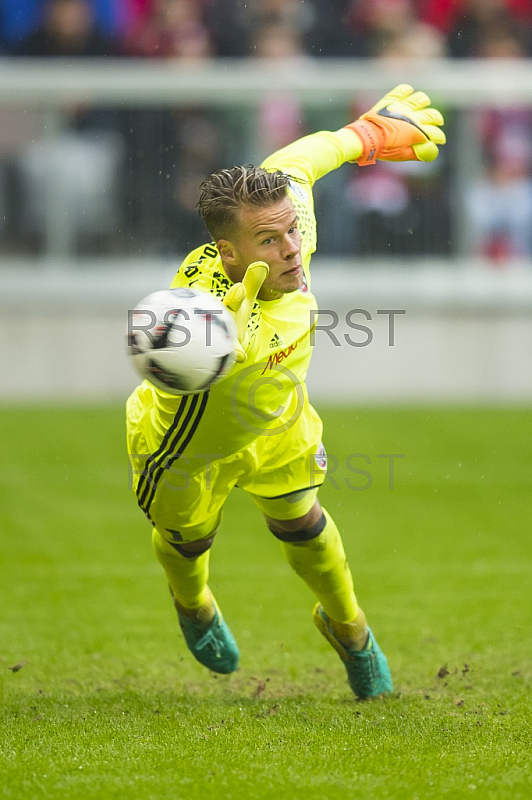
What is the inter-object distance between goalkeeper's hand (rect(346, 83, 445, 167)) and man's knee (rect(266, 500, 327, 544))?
5.24 feet

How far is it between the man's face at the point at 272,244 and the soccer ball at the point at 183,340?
1.48ft

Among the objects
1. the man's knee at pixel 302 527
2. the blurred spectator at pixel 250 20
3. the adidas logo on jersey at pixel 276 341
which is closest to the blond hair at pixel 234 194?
the adidas logo on jersey at pixel 276 341

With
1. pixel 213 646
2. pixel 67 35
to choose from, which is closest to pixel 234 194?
pixel 213 646

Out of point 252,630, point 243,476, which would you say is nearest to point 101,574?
point 252,630

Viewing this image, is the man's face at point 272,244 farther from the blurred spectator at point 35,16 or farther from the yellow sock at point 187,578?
the blurred spectator at point 35,16

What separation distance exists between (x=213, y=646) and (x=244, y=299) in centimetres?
165

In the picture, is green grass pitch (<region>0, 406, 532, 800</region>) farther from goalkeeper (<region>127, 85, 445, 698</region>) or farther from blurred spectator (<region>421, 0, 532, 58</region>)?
blurred spectator (<region>421, 0, 532, 58</region>)

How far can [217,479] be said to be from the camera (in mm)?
4418

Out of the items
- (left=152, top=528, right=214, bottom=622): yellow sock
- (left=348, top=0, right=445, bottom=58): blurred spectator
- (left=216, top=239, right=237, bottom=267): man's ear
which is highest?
(left=348, top=0, right=445, bottom=58): blurred spectator

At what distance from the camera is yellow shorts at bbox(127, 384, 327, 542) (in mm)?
Answer: 4320

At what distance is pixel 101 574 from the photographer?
6.63 meters

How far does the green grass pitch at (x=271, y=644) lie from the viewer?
3645 mm

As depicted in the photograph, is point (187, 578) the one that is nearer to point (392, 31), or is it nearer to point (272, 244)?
point (272, 244)

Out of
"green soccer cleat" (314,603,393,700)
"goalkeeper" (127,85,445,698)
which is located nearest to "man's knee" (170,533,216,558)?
"goalkeeper" (127,85,445,698)
